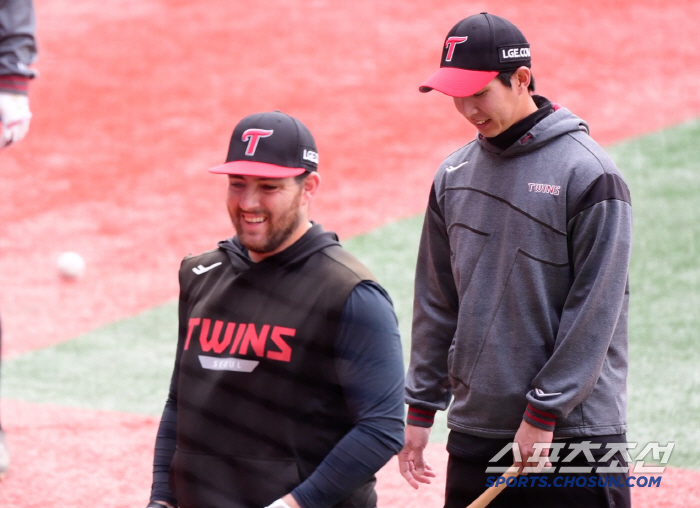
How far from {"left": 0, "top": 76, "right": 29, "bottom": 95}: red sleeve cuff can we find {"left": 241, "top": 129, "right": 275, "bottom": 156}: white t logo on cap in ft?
8.39

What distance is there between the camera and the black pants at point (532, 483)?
9.13 ft

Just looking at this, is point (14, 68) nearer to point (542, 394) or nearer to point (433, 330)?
point (433, 330)

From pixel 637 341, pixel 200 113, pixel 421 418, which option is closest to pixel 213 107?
pixel 200 113

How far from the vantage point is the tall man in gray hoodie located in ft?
8.80

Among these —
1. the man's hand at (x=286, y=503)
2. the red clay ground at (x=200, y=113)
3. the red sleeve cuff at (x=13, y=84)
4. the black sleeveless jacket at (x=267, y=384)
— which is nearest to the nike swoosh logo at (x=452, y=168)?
the black sleeveless jacket at (x=267, y=384)

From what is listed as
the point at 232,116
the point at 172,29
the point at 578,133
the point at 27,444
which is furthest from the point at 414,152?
the point at 578,133

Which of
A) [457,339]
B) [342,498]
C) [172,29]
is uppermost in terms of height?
[172,29]

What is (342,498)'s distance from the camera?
251cm

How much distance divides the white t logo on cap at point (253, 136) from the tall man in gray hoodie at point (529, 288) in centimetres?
56

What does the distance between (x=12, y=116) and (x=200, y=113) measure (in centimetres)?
605

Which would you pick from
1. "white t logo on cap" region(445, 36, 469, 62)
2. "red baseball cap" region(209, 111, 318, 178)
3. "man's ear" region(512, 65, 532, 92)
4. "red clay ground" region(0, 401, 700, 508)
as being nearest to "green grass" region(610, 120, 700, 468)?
"red clay ground" region(0, 401, 700, 508)

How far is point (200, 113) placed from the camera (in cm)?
1073

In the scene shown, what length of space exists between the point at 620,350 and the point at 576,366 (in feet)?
0.83

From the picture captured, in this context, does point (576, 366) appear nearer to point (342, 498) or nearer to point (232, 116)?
point (342, 498)
